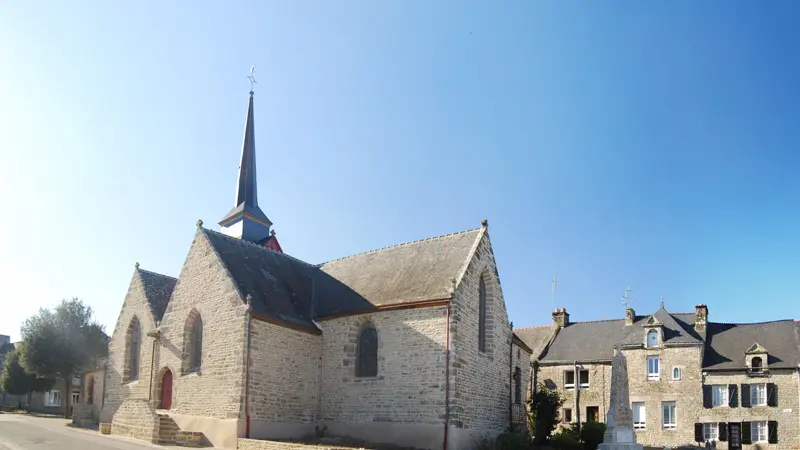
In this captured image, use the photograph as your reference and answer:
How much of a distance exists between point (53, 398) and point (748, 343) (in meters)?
50.0

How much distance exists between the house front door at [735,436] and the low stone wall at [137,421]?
28.0 meters

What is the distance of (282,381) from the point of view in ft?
64.8

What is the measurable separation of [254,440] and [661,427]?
24878mm

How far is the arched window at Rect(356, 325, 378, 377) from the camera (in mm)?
20000

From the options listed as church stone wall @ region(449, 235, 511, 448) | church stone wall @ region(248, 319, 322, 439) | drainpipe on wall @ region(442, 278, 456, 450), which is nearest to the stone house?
church stone wall @ region(449, 235, 511, 448)

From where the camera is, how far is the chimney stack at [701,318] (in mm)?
35188

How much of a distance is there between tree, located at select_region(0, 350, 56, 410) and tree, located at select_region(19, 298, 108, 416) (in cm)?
832

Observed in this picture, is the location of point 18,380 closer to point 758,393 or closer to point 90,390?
point 90,390

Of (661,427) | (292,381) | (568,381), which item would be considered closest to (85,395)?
(292,381)

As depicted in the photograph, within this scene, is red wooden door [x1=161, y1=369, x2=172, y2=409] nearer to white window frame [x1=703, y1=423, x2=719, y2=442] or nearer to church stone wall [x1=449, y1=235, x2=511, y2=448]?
church stone wall [x1=449, y1=235, x2=511, y2=448]

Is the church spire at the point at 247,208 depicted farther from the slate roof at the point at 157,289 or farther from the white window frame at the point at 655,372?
the white window frame at the point at 655,372

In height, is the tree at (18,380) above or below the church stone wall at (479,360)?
below

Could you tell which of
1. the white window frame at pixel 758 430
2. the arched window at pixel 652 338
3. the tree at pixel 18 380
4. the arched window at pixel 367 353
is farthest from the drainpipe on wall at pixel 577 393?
the tree at pixel 18 380

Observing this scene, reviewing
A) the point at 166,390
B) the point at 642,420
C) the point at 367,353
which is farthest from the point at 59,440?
the point at 642,420
